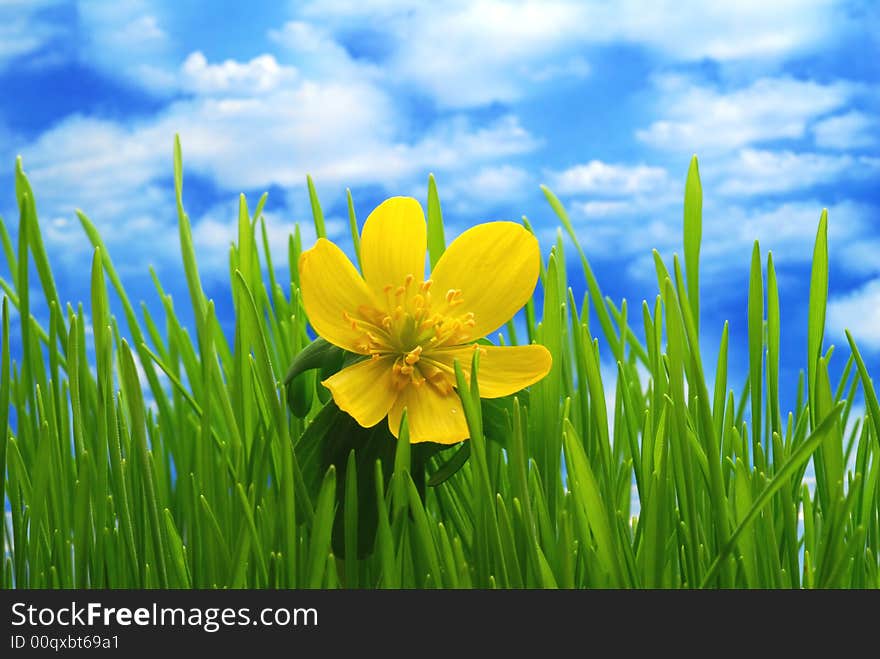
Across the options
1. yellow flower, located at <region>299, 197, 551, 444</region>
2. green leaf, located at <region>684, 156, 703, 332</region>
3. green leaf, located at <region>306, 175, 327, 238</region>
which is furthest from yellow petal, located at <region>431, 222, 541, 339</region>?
green leaf, located at <region>306, 175, 327, 238</region>

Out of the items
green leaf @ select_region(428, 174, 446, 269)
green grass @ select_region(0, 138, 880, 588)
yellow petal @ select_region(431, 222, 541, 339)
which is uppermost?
green leaf @ select_region(428, 174, 446, 269)

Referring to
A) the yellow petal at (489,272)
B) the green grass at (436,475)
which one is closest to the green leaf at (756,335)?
the green grass at (436,475)

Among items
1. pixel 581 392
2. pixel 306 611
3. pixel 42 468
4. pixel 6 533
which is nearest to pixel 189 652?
pixel 306 611

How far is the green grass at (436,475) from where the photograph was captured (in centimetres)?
57

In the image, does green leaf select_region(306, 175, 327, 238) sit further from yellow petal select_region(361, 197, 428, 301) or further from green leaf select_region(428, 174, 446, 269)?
yellow petal select_region(361, 197, 428, 301)

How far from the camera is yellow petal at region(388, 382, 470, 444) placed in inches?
22.2

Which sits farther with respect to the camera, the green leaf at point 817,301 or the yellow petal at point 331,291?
the green leaf at point 817,301

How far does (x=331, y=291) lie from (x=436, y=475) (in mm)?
145

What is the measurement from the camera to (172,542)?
2.21ft

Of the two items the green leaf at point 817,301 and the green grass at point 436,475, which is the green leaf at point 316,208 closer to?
the green grass at point 436,475

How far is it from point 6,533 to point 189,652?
1.05 ft

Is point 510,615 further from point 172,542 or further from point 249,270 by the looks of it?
point 249,270

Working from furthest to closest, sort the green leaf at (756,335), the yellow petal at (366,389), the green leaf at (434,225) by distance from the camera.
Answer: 1. the green leaf at (434,225)
2. the green leaf at (756,335)
3. the yellow petal at (366,389)

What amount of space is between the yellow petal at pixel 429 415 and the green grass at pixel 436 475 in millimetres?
19
